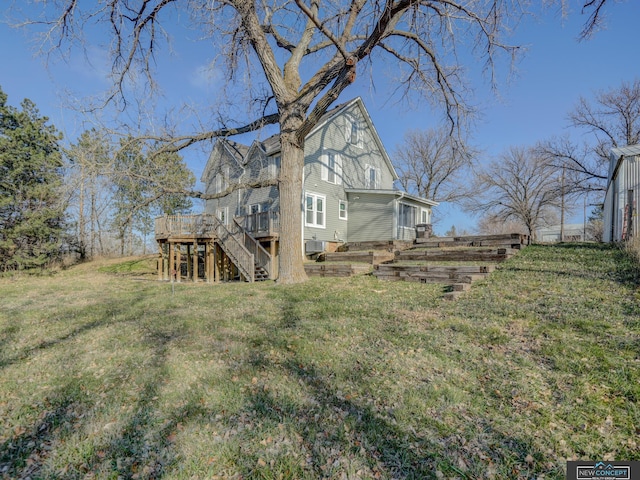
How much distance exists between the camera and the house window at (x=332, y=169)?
17.3 m

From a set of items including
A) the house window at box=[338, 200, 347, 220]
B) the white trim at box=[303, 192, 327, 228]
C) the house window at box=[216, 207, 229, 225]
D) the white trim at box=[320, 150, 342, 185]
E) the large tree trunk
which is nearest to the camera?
the large tree trunk

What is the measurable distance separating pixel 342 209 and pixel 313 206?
97.2 inches

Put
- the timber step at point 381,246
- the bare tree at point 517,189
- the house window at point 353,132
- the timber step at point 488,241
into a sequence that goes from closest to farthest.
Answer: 1. the timber step at point 488,241
2. the timber step at point 381,246
3. the house window at point 353,132
4. the bare tree at point 517,189

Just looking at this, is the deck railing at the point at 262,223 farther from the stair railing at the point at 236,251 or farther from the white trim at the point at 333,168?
the white trim at the point at 333,168

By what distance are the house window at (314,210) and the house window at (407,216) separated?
456 cm

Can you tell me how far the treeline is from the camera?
8798 millimetres

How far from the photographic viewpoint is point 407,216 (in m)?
18.8

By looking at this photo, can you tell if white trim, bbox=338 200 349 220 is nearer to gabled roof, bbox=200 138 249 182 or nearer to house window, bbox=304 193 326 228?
house window, bbox=304 193 326 228

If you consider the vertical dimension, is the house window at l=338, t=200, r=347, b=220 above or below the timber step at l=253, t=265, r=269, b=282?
above

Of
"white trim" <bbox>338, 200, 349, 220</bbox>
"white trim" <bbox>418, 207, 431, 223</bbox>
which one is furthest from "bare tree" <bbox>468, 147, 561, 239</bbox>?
"white trim" <bbox>338, 200, 349, 220</bbox>

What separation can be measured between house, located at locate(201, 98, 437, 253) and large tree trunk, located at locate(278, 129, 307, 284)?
17.4 ft

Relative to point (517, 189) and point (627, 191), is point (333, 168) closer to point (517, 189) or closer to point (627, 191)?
point (627, 191)

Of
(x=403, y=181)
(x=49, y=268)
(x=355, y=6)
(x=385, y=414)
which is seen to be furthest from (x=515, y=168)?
(x=49, y=268)

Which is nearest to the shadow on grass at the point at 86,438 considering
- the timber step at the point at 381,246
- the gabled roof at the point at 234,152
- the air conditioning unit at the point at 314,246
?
the timber step at the point at 381,246
